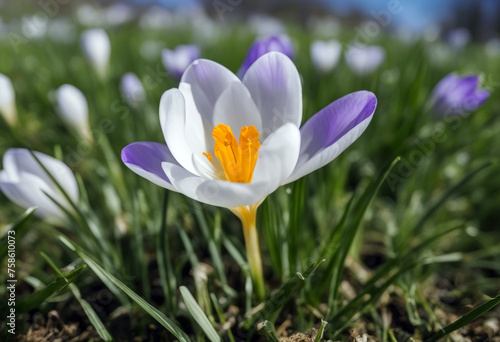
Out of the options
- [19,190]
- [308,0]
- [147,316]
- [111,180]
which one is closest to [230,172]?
[147,316]

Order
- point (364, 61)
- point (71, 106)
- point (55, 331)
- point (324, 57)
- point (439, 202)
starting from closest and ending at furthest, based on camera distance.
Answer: point (55, 331), point (439, 202), point (71, 106), point (324, 57), point (364, 61)

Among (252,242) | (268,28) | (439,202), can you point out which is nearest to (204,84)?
(252,242)

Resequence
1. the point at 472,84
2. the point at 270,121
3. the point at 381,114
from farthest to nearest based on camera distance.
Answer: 1. the point at 381,114
2. the point at 472,84
3. the point at 270,121

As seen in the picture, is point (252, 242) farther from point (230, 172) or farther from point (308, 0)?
point (308, 0)

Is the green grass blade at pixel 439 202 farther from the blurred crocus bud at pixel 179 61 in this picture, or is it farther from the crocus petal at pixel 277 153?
the blurred crocus bud at pixel 179 61

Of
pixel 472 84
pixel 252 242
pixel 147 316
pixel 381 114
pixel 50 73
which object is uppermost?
pixel 50 73

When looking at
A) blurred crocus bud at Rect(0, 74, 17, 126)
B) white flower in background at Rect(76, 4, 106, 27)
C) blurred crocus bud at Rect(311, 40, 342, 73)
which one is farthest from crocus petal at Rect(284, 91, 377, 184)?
white flower in background at Rect(76, 4, 106, 27)

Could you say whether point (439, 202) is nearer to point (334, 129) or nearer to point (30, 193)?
point (334, 129)
